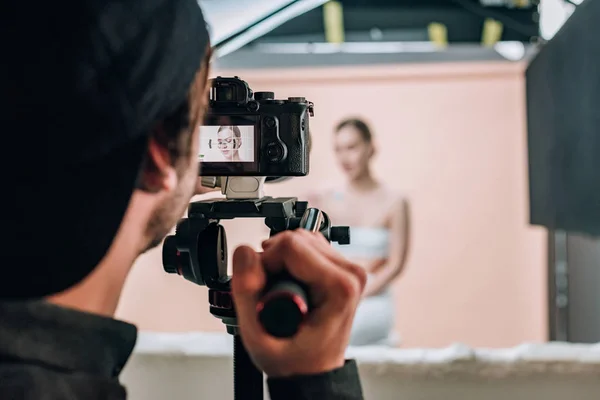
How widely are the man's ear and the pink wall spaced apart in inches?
90.6

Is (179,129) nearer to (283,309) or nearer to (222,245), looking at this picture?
(283,309)

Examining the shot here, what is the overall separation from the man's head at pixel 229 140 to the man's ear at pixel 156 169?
0.22m

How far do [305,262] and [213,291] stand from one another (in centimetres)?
29

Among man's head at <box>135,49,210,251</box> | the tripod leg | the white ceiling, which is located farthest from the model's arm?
man's head at <box>135,49,210,251</box>

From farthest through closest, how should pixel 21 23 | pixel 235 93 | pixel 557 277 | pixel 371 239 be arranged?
pixel 557 277, pixel 371 239, pixel 235 93, pixel 21 23

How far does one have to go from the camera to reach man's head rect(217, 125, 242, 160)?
617 mm

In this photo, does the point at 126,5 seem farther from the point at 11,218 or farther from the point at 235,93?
the point at 235,93

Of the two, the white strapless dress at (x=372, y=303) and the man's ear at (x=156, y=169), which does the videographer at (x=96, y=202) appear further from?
the white strapless dress at (x=372, y=303)

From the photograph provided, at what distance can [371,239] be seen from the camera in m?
2.18

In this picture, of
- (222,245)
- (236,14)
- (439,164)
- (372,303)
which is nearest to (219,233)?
(222,245)

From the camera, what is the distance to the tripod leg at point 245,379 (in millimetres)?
621

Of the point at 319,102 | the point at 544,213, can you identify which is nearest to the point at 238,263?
the point at 544,213

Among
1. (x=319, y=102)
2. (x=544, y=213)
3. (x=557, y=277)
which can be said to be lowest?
→ (x=557, y=277)

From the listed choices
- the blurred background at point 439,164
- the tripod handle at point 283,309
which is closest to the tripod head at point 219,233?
the tripod handle at point 283,309
